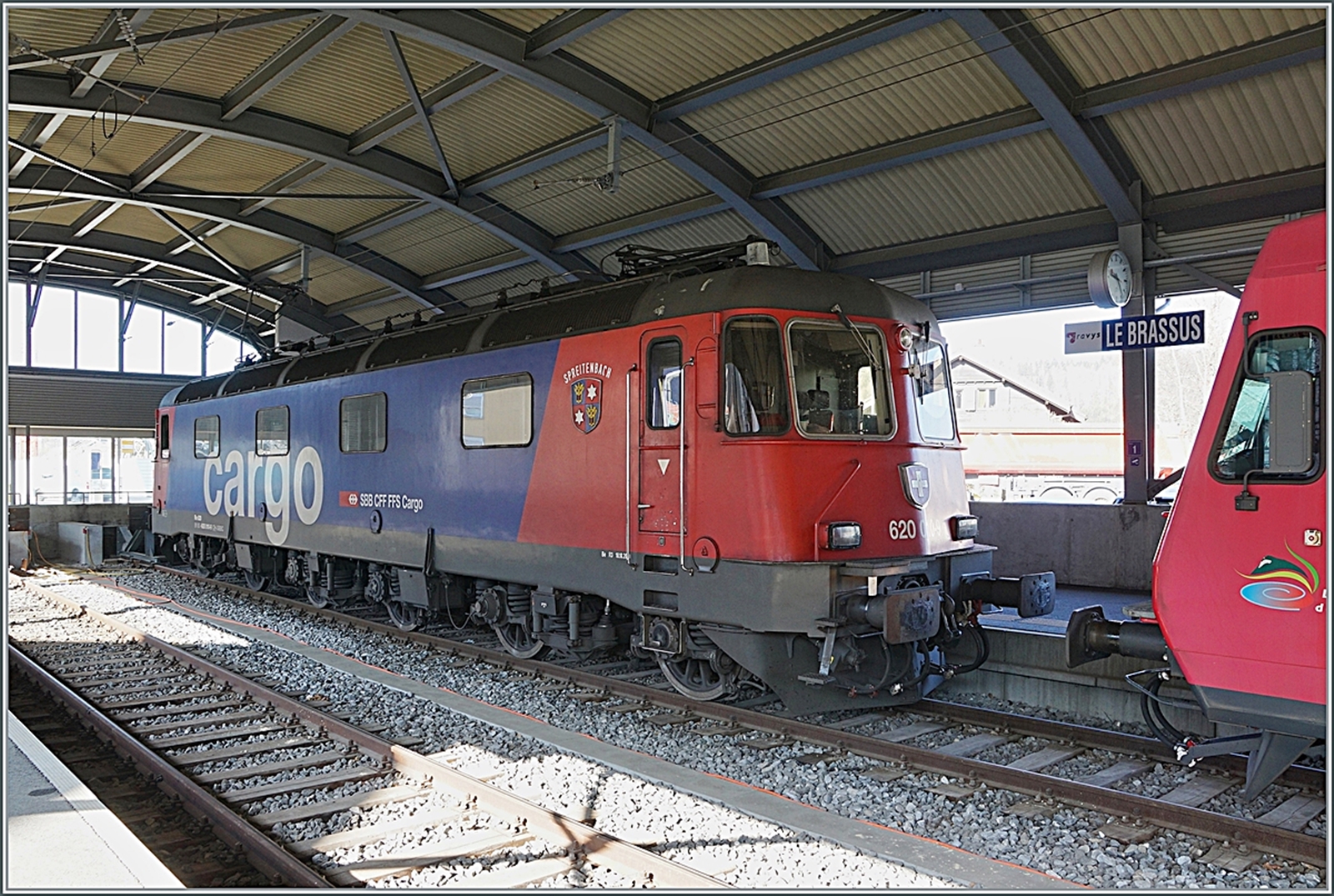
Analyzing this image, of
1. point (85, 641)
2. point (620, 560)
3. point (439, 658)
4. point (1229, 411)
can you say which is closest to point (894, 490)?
point (620, 560)

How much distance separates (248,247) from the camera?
2573cm

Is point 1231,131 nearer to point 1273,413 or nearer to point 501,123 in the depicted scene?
point 1273,413

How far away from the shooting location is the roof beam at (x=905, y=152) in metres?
12.4

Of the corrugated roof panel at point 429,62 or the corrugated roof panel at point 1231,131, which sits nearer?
the corrugated roof panel at point 1231,131

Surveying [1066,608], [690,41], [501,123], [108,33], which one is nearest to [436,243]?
[501,123]

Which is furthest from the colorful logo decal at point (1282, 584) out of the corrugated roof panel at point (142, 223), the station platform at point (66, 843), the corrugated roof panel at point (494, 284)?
the corrugated roof panel at point (142, 223)

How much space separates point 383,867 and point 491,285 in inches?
729

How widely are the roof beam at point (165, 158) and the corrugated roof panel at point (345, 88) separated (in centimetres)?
187

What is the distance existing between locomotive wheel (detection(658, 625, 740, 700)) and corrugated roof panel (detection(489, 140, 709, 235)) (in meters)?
9.14

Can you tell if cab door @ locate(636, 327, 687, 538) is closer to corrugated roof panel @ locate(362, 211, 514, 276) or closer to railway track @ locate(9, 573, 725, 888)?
railway track @ locate(9, 573, 725, 888)

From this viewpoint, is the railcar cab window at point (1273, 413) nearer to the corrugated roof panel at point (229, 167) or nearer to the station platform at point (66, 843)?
the station platform at point (66, 843)

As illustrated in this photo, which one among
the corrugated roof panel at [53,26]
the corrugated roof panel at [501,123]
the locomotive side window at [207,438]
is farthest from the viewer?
the locomotive side window at [207,438]

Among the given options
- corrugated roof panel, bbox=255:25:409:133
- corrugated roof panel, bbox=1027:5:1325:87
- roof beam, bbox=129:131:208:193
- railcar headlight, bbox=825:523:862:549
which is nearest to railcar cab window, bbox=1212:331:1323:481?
railcar headlight, bbox=825:523:862:549

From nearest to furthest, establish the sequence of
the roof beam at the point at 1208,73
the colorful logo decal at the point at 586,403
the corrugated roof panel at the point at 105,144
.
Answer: the colorful logo decal at the point at 586,403 < the roof beam at the point at 1208,73 < the corrugated roof panel at the point at 105,144
